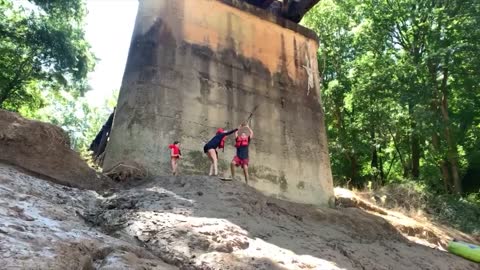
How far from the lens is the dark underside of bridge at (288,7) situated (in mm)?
12016

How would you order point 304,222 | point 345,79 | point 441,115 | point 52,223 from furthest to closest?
point 345,79 → point 441,115 → point 304,222 → point 52,223

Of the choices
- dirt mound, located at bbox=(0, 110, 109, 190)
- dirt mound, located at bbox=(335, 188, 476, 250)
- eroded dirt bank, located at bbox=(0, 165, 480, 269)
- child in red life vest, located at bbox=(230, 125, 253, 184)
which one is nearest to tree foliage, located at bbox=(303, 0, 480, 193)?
dirt mound, located at bbox=(335, 188, 476, 250)

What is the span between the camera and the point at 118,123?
30.5ft

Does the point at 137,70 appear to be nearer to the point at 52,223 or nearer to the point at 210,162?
the point at 210,162

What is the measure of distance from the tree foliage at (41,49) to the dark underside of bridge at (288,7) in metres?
9.35

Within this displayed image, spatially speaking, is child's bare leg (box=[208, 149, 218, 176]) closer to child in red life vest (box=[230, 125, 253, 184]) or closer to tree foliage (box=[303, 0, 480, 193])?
child in red life vest (box=[230, 125, 253, 184])

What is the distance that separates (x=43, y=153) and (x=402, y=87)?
14.2 metres

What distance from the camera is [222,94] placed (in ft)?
33.8

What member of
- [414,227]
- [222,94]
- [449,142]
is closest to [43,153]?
[222,94]

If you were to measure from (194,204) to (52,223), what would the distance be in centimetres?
224

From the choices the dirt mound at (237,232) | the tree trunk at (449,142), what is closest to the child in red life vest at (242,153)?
the dirt mound at (237,232)

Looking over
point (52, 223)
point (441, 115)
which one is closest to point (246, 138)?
point (52, 223)

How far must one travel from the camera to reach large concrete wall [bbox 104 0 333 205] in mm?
9234

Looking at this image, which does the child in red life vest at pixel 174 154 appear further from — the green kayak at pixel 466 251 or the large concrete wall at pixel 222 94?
the green kayak at pixel 466 251
